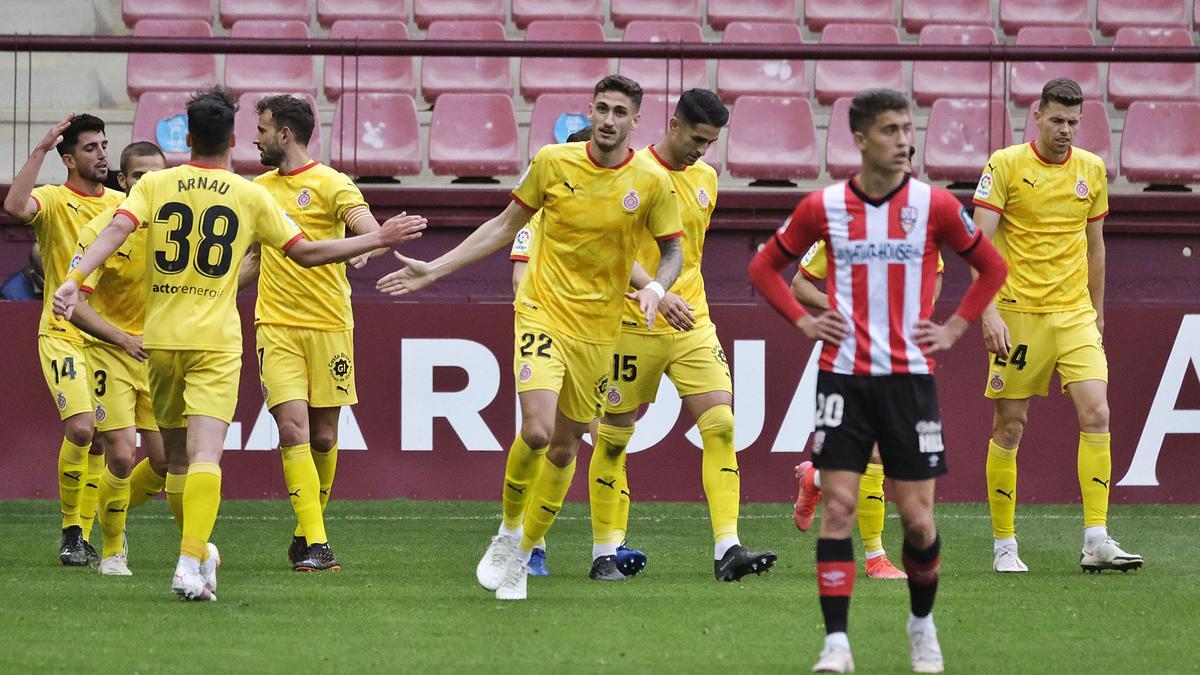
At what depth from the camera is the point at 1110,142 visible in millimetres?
14008

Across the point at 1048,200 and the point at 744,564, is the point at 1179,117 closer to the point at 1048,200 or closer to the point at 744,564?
the point at 1048,200

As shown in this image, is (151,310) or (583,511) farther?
(583,511)

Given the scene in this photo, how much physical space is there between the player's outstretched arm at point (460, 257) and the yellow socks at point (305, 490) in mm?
1478

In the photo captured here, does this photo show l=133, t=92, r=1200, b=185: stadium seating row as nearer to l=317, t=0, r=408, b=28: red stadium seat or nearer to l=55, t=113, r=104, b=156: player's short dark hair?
l=317, t=0, r=408, b=28: red stadium seat

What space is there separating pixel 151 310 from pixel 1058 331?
14.5 ft

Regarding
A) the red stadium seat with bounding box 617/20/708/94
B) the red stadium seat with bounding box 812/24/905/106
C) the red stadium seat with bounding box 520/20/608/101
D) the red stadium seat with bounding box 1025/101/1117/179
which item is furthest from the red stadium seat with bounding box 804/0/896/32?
the red stadium seat with bounding box 1025/101/1117/179

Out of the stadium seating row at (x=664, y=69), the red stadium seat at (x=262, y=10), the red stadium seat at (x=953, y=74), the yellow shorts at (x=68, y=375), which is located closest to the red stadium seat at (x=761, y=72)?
the stadium seating row at (x=664, y=69)

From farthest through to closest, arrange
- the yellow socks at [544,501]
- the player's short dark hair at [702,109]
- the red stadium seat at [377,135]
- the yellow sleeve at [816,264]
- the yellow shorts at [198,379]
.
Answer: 1. the red stadium seat at [377,135]
2. the yellow sleeve at [816,264]
3. the player's short dark hair at [702,109]
4. the yellow socks at [544,501]
5. the yellow shorts at [198,379]

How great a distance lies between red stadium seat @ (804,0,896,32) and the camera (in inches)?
622

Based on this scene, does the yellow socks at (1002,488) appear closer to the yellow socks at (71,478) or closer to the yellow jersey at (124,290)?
the yellow jersey at (124,290)

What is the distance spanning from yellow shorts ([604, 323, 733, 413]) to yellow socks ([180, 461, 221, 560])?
6.69ft

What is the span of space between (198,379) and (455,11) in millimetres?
9265

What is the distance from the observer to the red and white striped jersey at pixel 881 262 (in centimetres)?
555

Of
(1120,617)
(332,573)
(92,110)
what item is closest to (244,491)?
(332,573)
